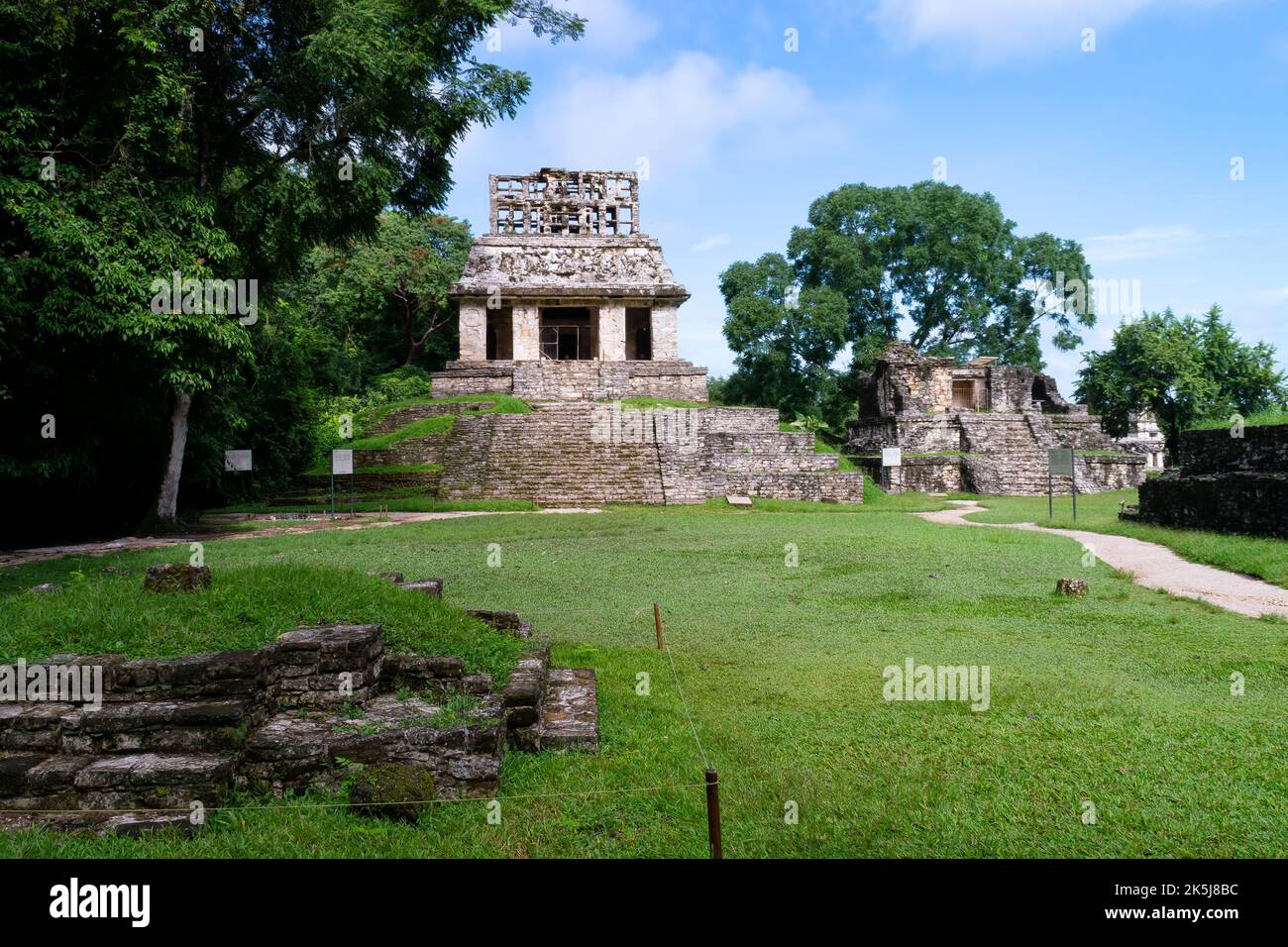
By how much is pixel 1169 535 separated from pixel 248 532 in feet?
50.5

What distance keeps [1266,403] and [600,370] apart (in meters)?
23.6

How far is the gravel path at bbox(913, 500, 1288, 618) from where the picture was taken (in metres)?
8.27

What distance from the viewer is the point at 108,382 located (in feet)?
42.7

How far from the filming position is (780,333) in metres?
35.8

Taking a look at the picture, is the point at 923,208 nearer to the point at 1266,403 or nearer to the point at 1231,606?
the point at 1266,403

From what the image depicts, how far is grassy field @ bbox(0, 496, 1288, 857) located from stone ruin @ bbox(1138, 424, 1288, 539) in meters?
4.75

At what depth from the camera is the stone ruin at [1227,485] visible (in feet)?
40.6

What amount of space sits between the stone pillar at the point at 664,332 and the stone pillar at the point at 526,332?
4.19 meters

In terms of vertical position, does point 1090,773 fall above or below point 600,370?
below

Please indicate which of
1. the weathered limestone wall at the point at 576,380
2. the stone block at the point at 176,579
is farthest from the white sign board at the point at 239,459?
the stone block at the point at 176,579

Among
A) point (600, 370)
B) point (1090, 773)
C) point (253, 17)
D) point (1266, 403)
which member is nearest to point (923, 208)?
point (1266, 403)

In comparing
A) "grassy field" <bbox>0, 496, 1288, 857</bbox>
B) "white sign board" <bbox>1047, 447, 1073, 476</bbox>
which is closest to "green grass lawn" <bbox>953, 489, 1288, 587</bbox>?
"white sign board" <bbox>1047, 447, 1073, 476</bbox>
